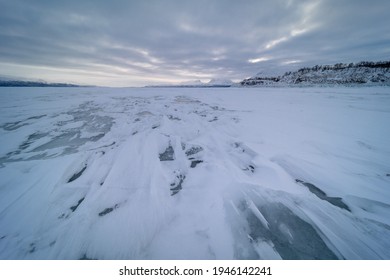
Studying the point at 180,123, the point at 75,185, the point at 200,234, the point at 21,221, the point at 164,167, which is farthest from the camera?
the point at 180,123

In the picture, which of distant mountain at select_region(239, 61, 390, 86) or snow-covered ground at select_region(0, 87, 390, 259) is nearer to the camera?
snow-covered ground at select_region(0, 87, 390, 259)

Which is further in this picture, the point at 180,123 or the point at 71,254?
the point at 180,123

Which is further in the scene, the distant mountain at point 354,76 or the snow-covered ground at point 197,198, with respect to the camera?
the distant mountain at point 354,76

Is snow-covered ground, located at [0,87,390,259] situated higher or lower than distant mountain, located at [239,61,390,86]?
lower

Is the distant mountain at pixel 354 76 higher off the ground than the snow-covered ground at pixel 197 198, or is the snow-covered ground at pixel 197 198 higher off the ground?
the distant mountain at pixel 354 76

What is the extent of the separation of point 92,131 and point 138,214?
3.80 metres

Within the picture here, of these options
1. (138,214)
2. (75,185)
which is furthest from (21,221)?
(138,214)

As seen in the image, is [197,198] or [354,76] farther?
[354,76]

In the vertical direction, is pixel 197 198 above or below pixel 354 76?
below

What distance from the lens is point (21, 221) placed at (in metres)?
1.79
